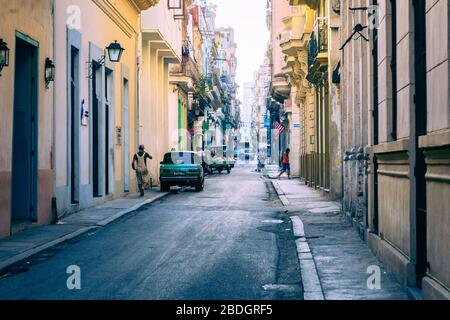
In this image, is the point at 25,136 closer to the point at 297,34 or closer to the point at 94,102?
the point at 94,102

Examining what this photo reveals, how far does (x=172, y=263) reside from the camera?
9.68 meters

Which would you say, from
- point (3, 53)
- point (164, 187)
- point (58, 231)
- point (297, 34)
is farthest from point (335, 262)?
point (297, 34)

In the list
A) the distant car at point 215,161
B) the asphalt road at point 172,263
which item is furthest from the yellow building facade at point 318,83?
the distant car at point 215,161

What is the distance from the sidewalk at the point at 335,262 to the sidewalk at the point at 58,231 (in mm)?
3944

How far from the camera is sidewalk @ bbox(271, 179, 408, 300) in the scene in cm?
766

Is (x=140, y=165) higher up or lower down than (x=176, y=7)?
lower down

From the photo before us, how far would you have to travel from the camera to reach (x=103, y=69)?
21391mm

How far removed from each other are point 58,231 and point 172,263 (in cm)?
464


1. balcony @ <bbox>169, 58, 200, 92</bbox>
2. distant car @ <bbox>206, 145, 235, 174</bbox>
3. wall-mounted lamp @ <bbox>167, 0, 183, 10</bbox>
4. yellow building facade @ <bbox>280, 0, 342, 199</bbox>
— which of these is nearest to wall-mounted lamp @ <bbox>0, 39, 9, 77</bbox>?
yellow building facade @ <bbox>280, 0, 342, 199</bbox>

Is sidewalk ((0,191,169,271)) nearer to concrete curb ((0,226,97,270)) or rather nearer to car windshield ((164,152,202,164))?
concrete curb ((0,226,97,270))

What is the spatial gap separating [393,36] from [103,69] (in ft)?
44.3

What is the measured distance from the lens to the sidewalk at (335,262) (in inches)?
302

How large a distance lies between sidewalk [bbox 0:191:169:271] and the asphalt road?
22cm
